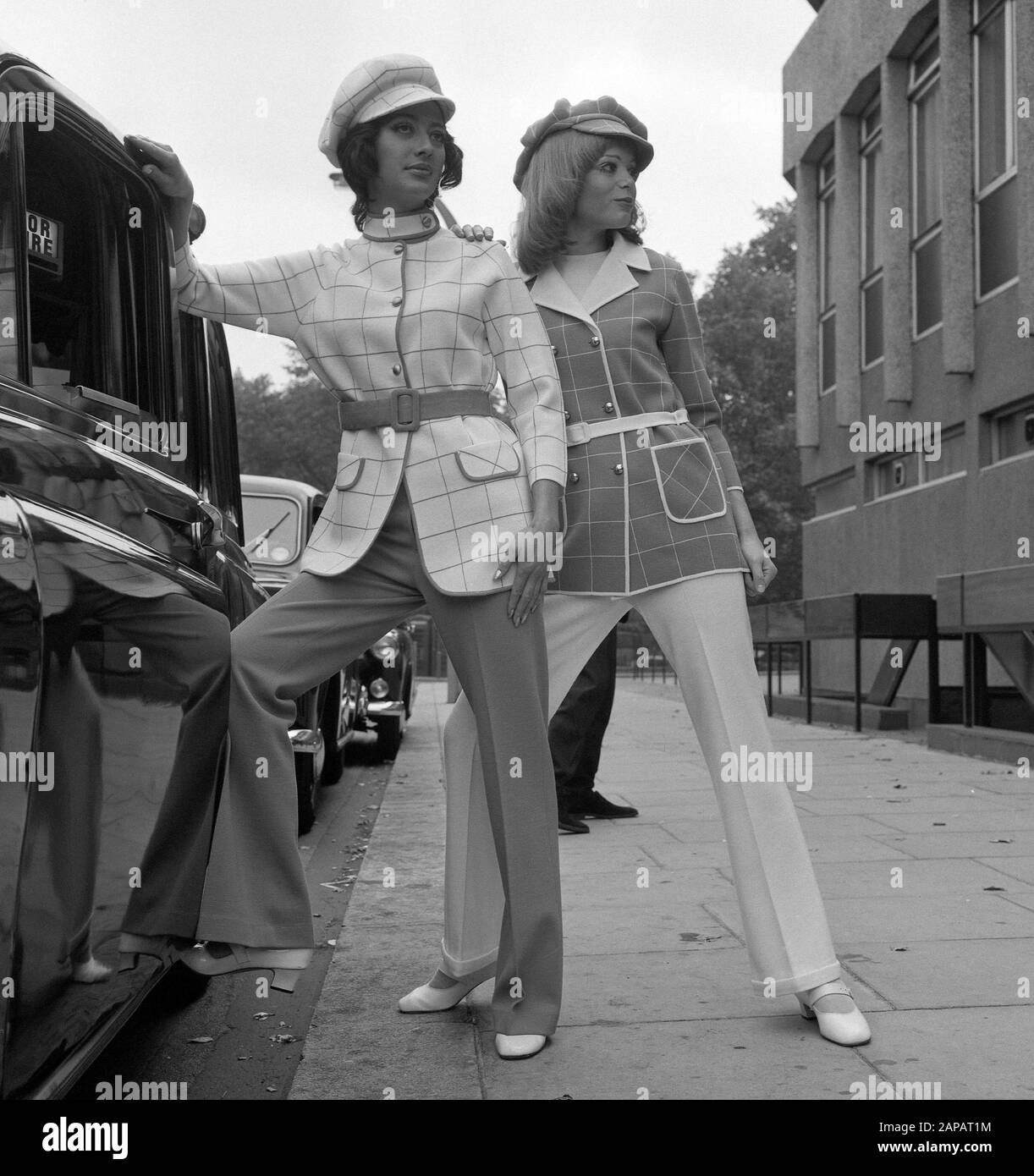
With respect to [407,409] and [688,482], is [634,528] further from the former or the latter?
[407,409]

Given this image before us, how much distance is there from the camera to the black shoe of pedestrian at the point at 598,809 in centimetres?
698

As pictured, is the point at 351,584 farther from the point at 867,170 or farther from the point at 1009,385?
the point at 867,170

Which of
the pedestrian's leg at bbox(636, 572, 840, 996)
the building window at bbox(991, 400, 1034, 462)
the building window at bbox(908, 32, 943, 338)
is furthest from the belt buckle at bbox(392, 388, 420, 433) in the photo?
the building window at bbox(908, 32, 943, 338)

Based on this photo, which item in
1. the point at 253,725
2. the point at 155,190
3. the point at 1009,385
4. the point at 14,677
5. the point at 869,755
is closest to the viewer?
the point at 14,677

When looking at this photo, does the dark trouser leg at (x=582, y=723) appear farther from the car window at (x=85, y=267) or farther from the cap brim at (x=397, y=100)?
the cap brim at (x=397, y=100)

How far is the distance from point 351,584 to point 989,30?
1323cm

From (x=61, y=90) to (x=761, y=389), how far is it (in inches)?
1840

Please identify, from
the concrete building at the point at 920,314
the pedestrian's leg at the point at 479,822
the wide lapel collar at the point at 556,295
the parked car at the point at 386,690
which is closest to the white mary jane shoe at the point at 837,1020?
the pedestrian's leg at the point at 479,822

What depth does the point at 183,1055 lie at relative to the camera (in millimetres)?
3307

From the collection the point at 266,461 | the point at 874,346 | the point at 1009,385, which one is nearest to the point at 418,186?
the point at 1009,385

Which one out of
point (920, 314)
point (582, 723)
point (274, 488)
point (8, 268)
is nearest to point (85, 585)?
point (8, 268)

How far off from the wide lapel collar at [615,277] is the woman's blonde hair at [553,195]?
8 cm

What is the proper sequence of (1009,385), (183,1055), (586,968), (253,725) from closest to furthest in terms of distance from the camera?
(253,725) < (183,1055) < (586,968) < (1009,385)

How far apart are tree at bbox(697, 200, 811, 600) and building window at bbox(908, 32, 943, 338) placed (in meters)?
30.1
